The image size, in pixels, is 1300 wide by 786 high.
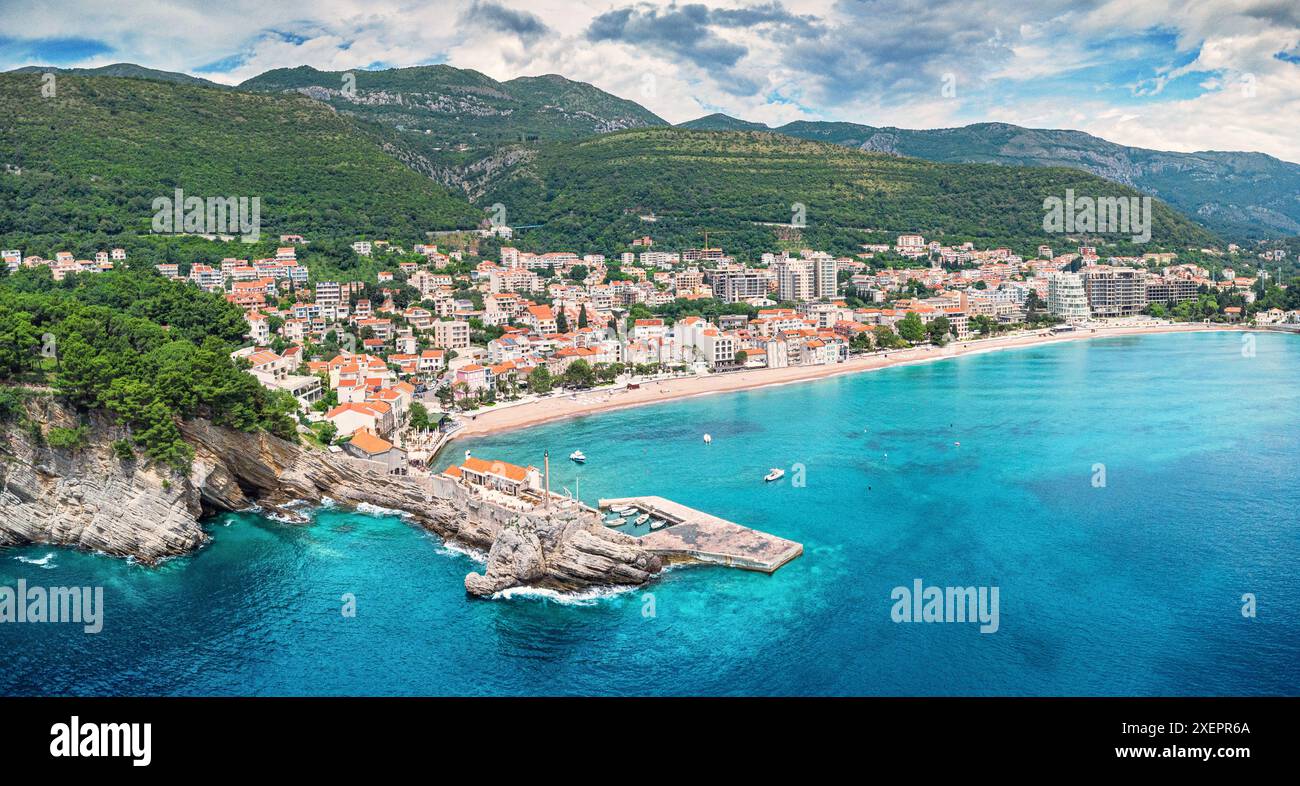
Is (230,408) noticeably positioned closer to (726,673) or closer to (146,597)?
(146,597)

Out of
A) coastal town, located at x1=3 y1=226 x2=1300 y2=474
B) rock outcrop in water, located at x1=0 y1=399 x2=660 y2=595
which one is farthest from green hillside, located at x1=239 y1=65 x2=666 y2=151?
rock outcrop in water, located at x1=0 y1=399 x2=660 y2=595

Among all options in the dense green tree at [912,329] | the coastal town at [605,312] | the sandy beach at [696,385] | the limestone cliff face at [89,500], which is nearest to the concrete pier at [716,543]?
the coastal town at [605,312]

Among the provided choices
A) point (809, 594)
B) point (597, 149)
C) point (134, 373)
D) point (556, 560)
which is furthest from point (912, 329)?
point (597, 149)

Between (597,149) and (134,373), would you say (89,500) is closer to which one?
(134,373)

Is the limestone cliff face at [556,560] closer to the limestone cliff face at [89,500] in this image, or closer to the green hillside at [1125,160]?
the limestone cliff face at [89,500]

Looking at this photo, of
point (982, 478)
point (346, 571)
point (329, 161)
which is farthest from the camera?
point (329, 161)

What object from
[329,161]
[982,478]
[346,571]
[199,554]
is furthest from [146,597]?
[329,161]

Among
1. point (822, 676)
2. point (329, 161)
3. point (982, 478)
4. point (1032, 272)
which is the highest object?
point (329, 161)
